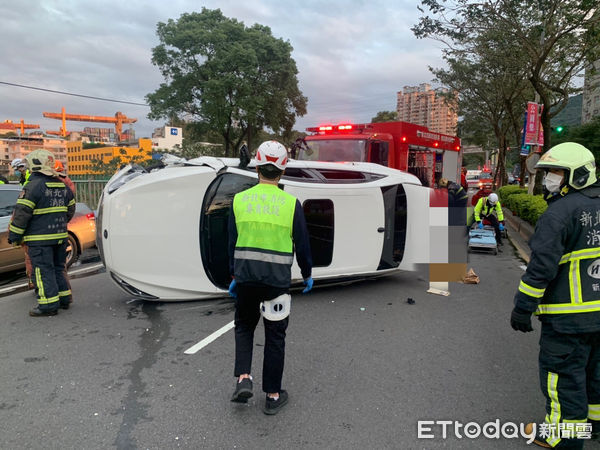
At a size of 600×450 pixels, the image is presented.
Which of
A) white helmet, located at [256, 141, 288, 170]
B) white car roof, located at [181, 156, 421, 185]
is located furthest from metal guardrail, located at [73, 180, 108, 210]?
white helmet, located at [256, 141, 288, 170]

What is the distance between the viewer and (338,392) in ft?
10.3

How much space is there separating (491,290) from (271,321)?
14.2 ft

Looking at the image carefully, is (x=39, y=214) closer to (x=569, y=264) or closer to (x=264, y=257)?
(x=264, y=257)

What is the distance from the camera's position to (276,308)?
279 centimetres

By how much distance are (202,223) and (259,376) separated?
6.30 ft

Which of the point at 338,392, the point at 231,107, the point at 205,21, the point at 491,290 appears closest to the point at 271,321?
the point at 338,392

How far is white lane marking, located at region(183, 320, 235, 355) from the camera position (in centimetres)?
386

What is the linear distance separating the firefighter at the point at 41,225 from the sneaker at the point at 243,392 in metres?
3.04

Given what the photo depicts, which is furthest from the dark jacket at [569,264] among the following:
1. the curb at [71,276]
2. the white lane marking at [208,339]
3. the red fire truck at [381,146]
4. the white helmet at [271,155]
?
the red fire truck at [381,146]

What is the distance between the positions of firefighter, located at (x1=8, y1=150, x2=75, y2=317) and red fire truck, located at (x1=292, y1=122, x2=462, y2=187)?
5.38 meters

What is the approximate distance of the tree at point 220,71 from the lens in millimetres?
24281

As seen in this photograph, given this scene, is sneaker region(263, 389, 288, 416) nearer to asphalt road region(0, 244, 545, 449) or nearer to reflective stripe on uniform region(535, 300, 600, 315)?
asphalt road region(0, 244, 545, 449)

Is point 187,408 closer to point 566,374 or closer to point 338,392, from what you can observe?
point 338,392

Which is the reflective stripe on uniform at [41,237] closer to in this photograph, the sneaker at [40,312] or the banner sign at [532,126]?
the sneaker at [40,312]
